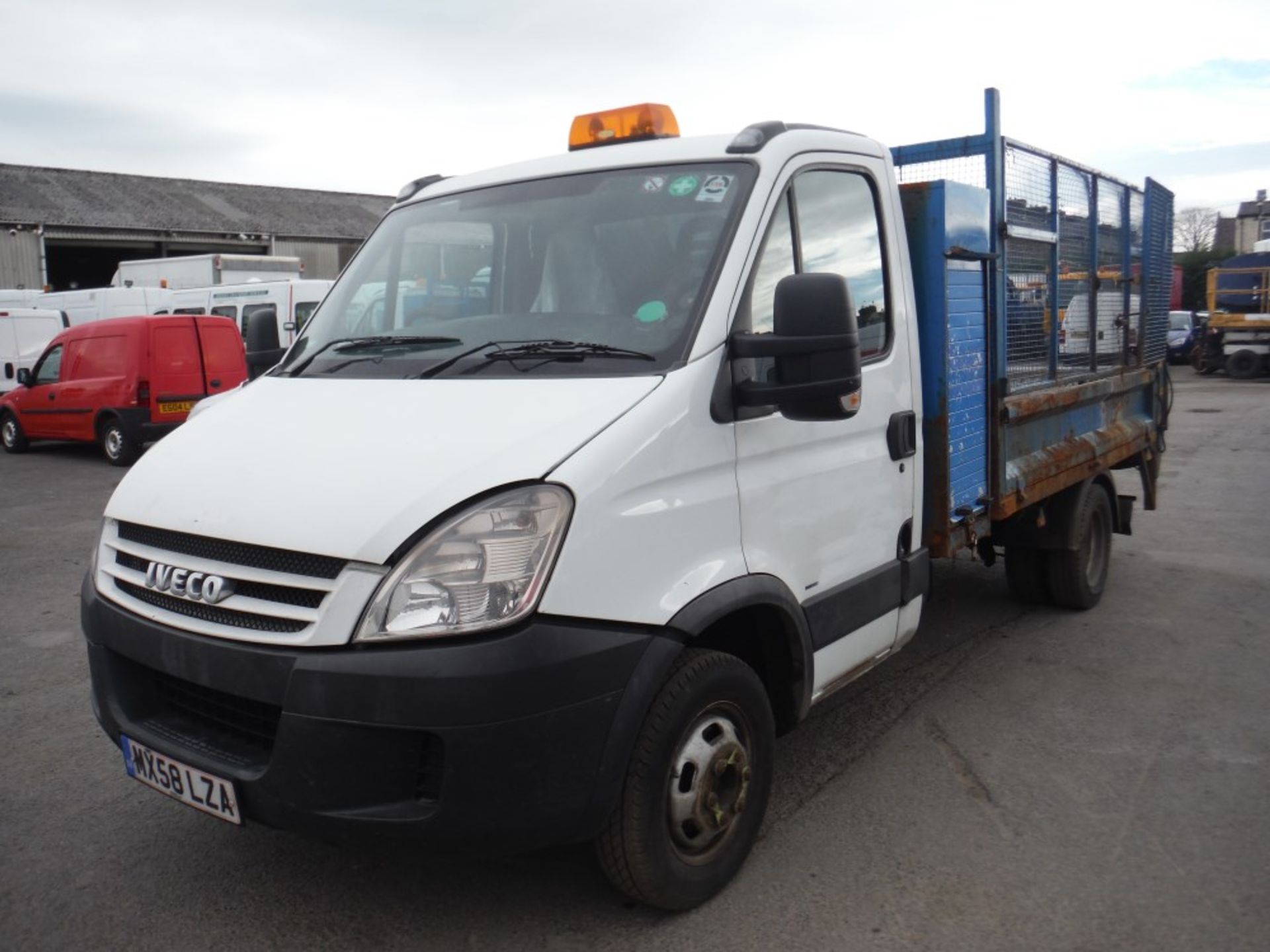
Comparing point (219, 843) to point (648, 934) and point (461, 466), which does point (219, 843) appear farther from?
point (461, 466)

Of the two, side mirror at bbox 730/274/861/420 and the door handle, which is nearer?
side mirror at bbox 730/274/861/420

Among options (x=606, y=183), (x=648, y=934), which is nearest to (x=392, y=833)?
(x=648, y=934)

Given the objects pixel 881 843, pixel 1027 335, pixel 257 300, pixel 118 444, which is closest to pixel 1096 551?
pixel 1027 335

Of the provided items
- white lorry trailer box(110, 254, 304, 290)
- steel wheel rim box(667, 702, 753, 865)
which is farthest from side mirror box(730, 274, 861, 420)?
white lorry trailer box(110, 254, 304, 290)

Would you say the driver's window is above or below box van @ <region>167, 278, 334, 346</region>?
below

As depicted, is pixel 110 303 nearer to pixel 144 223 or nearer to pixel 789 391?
pixel 144 223

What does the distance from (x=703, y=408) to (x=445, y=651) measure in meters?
0.97

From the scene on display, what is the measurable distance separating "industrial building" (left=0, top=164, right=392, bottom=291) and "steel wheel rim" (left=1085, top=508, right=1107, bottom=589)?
28.8 meters

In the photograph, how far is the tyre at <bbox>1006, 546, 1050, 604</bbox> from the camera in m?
6.12

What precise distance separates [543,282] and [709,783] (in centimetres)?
162

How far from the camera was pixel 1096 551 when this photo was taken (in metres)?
6.34

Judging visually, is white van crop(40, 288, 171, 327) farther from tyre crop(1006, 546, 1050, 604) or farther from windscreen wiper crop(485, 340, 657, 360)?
windscreen wiper crop(485, 340, 657, 360)

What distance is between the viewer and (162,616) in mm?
2867

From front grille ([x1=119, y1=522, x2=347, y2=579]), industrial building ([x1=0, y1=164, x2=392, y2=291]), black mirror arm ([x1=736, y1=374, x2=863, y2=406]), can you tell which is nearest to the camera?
front grille ([x1=119, y1=522, x2=347, y2=579])
